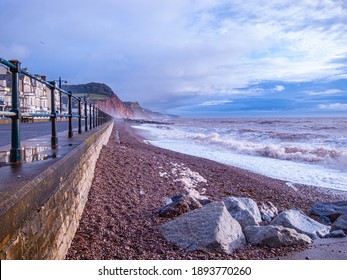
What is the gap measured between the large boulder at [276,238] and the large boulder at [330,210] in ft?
5.91

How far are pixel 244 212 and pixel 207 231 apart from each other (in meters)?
1.15

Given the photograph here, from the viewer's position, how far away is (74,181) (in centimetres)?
431

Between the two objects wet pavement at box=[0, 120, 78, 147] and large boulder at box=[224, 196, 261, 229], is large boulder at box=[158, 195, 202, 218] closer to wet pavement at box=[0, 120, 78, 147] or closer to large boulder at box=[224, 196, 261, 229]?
large boulder at box=[224, 196, 261, 229]

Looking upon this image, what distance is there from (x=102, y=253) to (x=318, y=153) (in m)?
14.2

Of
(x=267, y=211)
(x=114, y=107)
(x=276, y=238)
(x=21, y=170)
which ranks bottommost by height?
(x=267, y=211)

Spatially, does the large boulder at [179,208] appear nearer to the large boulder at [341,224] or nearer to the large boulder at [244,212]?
the large boulder at [244,212]

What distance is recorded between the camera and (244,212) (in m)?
5.09

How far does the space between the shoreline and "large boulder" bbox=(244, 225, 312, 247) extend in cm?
11

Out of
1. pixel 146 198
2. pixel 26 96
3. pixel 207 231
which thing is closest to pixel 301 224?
pixel 207 231

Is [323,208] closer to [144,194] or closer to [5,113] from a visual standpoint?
[144,194]

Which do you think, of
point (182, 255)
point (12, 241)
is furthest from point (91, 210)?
point (12, 241)

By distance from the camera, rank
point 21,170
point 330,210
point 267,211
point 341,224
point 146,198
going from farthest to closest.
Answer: point 146,198 → point 330,210 → point 267,211 → point 341,224 → point 21,170

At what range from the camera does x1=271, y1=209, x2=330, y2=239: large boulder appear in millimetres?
4827

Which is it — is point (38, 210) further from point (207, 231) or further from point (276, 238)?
point (276, 238)
